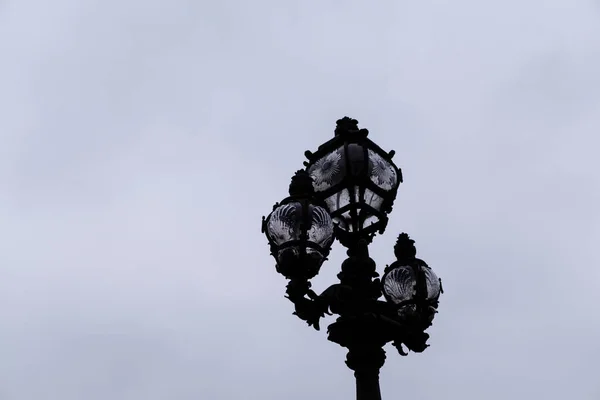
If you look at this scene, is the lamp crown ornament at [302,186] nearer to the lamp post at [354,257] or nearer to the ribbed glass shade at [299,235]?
the lamp post at [354,257]

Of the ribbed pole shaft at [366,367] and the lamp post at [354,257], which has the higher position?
the lamp post at [354,257]

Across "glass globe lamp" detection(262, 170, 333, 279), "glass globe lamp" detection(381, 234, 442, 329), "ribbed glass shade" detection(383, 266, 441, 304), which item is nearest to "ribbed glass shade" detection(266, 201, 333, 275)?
"glass globe lamp" detection(262, 170, 333, 279)

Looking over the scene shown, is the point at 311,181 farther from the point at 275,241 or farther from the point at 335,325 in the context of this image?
the point at 335,325

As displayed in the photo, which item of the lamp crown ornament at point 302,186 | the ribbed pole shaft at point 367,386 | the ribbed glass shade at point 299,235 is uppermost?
the lamp crown ornament at point 302,186

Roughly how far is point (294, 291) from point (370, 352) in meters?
0.82

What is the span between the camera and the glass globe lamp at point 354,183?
23.5 feet

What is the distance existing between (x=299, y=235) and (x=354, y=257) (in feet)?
2.49

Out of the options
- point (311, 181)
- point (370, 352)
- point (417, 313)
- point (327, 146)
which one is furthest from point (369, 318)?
point (327, 146)

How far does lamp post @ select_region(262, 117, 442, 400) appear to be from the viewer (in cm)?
649

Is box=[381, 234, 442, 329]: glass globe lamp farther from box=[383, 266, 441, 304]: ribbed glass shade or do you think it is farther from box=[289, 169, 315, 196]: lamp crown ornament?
box=[289, 169, 315, 196]: lamp crown ornament

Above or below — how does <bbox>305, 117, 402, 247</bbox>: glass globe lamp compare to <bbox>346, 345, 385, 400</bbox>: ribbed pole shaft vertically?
above

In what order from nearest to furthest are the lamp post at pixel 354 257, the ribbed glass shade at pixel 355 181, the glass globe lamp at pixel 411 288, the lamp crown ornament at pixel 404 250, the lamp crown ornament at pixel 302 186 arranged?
the lamp post at pixel 354 257 < the lamp crown ornament at pixel 302 186 < the ribbed glass shade at pixel 355 181 < the glass globe lamp at pixel 411 288 < the lamp crown ornament at pixel 404 250

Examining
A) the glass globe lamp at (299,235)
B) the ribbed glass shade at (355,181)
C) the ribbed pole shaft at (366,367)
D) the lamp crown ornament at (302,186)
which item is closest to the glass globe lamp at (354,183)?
the ribbed glass shade at (355,181)

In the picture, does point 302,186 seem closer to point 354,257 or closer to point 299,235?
point 299,235
